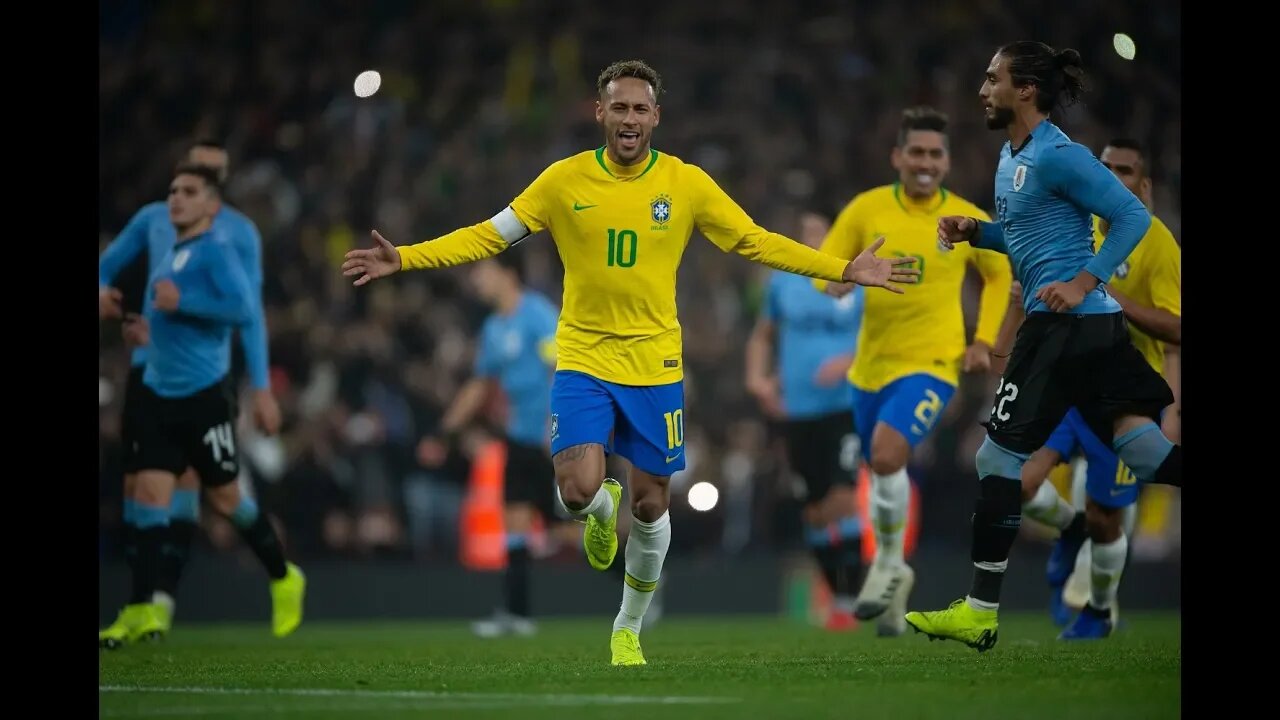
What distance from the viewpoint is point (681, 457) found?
793 cm

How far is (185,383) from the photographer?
10.3 m

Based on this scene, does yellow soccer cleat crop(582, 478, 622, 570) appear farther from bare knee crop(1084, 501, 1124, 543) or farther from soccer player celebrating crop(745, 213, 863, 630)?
soccer player celebrating crop(745, 213, 863, 630)

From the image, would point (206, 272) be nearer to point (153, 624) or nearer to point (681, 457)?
point (153, 624)

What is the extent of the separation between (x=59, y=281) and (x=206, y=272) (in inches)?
146

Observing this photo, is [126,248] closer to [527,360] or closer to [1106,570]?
[527,360]

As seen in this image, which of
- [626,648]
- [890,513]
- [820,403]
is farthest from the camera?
[820,403]

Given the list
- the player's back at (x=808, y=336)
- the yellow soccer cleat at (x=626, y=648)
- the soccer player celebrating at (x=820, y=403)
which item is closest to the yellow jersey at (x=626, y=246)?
the yellow soccer cleat at (x=626, y=648)

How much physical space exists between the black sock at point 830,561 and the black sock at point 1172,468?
14.1 ft

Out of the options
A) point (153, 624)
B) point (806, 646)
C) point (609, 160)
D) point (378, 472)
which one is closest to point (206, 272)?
point (153, 624)

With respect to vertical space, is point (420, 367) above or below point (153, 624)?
above

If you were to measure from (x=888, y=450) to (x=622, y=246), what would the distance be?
2699mm

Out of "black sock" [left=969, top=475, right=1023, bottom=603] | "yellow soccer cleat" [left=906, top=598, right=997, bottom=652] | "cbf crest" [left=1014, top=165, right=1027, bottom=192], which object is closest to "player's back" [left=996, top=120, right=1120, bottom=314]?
"cbf crest" [left=1014, top=165, right=1027, bottom=192]

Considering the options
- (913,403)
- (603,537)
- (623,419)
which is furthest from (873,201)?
(603,537)

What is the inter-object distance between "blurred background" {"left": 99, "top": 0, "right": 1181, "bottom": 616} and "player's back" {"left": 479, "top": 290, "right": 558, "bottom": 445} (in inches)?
55.1
